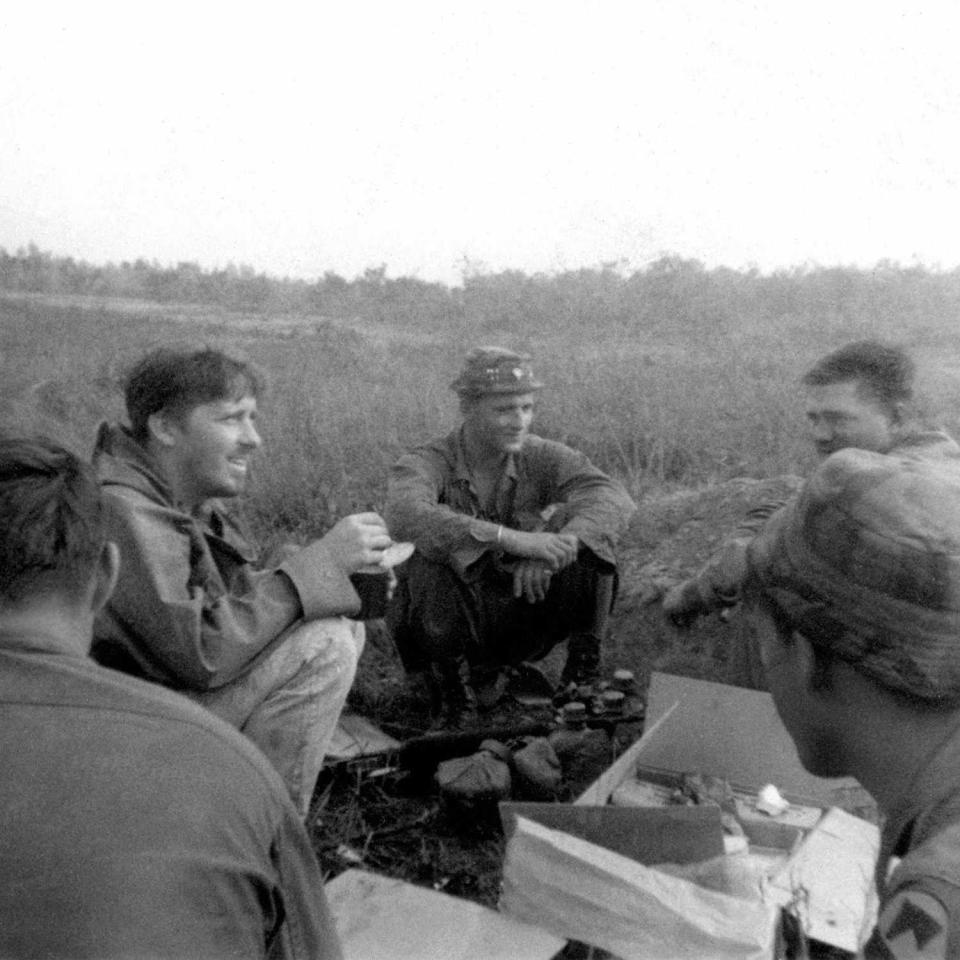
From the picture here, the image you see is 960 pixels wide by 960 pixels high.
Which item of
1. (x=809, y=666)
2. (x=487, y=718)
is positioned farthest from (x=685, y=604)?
(x=809, y=666)

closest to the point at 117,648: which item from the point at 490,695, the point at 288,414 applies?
the point at 490,695

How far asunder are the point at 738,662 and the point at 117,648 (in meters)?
2.03

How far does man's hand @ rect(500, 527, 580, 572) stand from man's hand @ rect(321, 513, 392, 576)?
3.08 feet

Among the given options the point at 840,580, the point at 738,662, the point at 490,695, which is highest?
the point at 840,580

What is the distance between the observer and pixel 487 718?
12.9ft

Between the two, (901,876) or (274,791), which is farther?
(274,791)

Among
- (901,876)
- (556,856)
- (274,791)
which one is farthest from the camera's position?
(556,856)

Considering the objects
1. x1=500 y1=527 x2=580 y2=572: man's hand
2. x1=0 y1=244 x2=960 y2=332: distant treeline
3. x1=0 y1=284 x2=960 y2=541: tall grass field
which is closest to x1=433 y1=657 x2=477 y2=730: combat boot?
x1=500 y1=527 x2=580 y2=572: man's hand

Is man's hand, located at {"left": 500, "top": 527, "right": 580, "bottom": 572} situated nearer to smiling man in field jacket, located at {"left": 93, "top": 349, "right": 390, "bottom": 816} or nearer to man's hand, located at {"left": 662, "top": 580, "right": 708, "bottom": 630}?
man's hand, located at {"left": 662, "top": 580, "right": 708, "bottom": 630}

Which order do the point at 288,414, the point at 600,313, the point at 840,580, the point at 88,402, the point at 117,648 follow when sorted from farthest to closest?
the point at 600,313 < the point at 288,414 < the point at 88,402 < the point at 117,648 < the point at 840,580

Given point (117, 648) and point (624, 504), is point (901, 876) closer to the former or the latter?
point (117, 648)

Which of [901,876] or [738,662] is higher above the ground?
[901,876]

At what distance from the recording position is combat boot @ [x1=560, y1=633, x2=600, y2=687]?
4.17 metres

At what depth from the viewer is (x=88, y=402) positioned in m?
5.17
